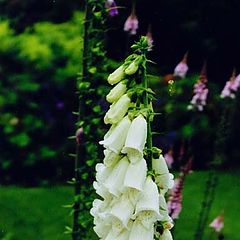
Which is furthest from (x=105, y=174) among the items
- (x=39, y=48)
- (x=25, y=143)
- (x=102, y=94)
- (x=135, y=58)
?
(x=39, y=48)

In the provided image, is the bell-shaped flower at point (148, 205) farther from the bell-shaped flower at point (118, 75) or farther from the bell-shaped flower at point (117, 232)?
the bell-shaped flower at point (118, 75)

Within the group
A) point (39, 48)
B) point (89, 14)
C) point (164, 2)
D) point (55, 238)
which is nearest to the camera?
point (89, 14)

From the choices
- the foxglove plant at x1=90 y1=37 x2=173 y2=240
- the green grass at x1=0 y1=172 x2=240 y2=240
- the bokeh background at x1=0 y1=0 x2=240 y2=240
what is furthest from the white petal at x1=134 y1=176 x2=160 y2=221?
the bokeh background at x1=0 y1=0 x2=240 y2=240

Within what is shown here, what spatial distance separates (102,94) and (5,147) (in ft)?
13.3

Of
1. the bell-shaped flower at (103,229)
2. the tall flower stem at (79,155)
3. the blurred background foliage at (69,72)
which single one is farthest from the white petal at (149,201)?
the blurred background foliage at (69,72)

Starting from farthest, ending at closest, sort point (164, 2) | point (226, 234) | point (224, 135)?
point (164, 2), point (226, 234), point (224, 135)

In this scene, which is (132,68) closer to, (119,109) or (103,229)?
(119,109)

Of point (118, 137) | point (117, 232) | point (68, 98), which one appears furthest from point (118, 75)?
point (68, 98)

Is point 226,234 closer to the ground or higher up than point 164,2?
closer to the ground

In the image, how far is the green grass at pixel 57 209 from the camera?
6.60 meters

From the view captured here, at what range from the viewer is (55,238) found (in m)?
6.38

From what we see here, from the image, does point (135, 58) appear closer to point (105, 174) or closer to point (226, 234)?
point (105, 174)

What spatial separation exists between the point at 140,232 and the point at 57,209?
4.79 meters

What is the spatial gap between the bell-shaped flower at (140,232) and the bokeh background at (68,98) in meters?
4.11
